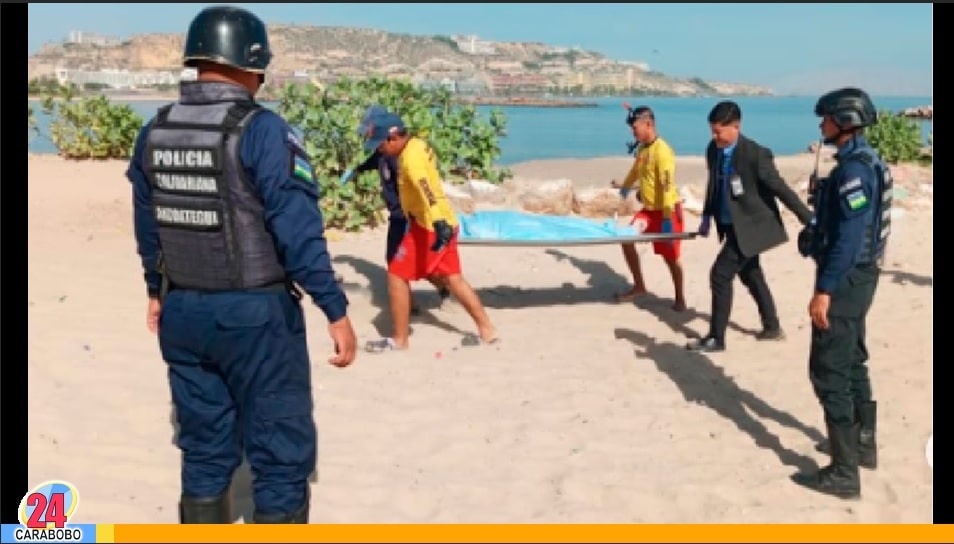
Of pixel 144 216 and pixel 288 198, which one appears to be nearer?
pixel 288 198

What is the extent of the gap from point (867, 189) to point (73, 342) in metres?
4.51

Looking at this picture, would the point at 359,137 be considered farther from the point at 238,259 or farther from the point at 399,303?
the point at 238,259

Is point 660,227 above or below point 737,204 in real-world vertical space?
below

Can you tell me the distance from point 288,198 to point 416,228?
10.5 ft

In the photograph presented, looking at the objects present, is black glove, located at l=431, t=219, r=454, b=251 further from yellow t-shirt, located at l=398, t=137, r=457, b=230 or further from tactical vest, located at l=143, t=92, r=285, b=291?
tactical vest, located at l=143, t=92, r=285, b=291

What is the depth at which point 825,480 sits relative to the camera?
4.16 metres

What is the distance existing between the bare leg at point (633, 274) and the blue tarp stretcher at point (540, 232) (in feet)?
0.65

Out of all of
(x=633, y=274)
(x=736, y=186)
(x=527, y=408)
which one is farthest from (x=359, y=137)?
(x=527, y=408)

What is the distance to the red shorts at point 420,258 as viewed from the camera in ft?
20.2

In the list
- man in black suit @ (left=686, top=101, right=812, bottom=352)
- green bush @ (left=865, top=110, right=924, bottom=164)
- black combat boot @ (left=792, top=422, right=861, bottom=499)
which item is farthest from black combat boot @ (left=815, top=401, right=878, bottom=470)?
green bush @ (left=865, top=110, right=924, bottom=164)

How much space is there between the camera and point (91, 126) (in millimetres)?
16188

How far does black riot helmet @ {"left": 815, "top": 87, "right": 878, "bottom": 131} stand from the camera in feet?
13.2
